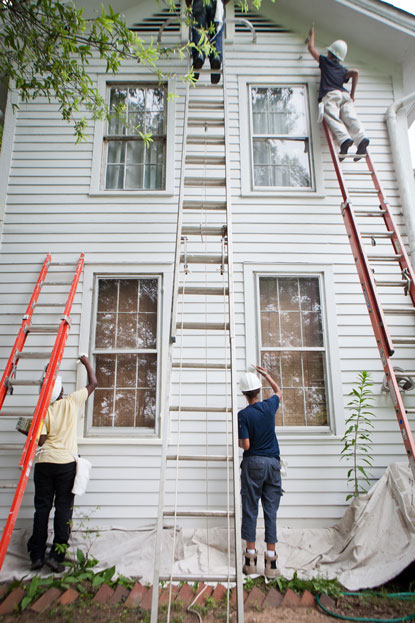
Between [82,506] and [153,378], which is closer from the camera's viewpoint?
[82,506]

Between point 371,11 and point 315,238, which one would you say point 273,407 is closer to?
point 315,238

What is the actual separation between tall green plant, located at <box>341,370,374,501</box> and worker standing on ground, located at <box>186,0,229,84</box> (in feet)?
14.0

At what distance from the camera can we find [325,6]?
239 inches

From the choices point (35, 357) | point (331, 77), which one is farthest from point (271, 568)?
point (331, 77)

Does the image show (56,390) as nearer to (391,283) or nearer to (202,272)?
(202,272)

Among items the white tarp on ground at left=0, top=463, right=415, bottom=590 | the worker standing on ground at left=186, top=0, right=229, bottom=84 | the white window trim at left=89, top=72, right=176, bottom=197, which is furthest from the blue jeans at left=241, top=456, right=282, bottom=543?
the worker standing on ground at left=186, top=0, right=229, bottom=84

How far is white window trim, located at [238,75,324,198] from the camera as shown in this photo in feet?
18.5

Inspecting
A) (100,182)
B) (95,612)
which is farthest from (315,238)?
(95,612)

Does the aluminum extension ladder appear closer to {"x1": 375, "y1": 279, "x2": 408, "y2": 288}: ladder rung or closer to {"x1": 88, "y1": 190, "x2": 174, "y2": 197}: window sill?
{"x1": 88, "y1": 190, "x2": 174, "y2": 197}: window sill

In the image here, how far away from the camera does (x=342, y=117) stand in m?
5.62

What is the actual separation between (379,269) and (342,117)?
2.10 m

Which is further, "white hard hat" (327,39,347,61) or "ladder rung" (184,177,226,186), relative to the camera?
"white hard hat" (327,39,347,61)

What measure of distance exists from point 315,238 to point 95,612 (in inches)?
179

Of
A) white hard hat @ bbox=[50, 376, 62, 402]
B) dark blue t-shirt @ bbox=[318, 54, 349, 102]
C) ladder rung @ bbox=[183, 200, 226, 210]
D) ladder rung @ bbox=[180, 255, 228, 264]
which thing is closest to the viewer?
ladder rung @ bbox=[180, 255, 228, 264]
